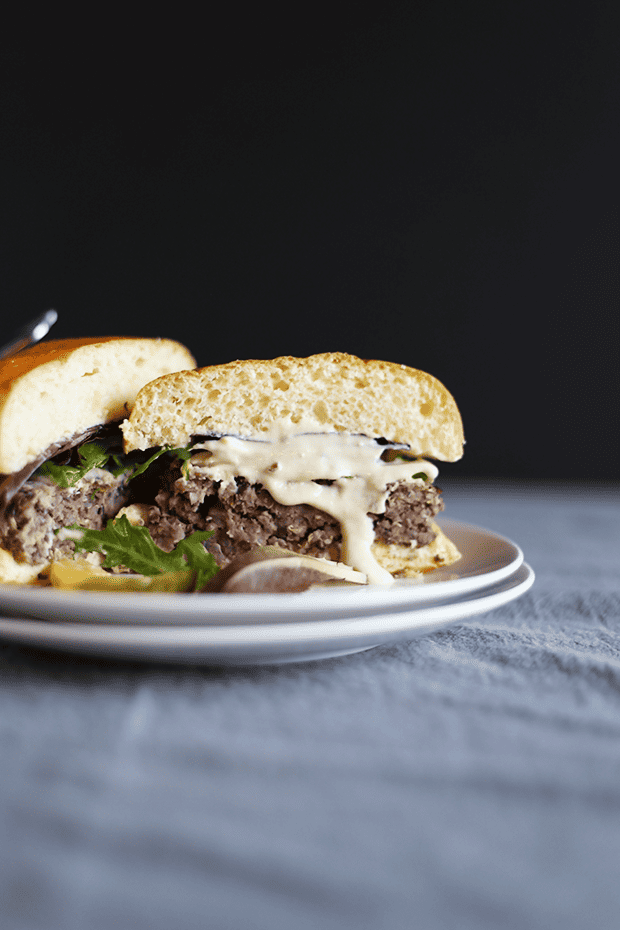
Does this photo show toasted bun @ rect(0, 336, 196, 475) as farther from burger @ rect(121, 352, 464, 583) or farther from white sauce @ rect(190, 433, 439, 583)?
white sauce @ rect(190, 433, 439, 583)

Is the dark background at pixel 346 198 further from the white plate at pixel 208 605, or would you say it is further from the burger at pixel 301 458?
the white plate at pixel 208 605

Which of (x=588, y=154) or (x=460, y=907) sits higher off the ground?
(x=588, y=154)

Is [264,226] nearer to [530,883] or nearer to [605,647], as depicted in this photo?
[605,647]

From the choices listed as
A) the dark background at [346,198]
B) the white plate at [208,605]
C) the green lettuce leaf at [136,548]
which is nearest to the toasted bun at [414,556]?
the green lettuce leaf at [136,548]

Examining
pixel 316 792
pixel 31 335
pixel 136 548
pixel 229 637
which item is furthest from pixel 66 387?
pixel 316 792

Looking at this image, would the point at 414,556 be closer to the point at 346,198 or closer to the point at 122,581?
the point at 122,581

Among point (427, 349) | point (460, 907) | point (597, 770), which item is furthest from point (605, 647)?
point (427, 349)
